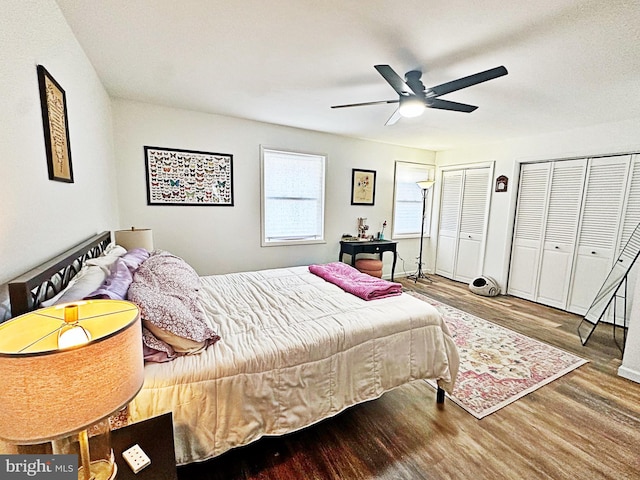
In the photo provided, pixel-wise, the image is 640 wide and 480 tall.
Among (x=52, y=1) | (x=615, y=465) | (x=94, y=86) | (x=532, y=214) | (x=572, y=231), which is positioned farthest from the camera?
A: (x=532, y=214)

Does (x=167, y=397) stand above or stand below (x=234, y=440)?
above

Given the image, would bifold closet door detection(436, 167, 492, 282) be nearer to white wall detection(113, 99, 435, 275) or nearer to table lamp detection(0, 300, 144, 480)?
white wall detection(113, 99, 435, 275)

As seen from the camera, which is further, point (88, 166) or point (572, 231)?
point (572, 231)

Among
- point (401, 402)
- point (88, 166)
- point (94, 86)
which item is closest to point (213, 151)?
point (94, 86)

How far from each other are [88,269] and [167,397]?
83 centimetres

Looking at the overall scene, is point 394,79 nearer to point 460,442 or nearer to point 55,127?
point 55,127

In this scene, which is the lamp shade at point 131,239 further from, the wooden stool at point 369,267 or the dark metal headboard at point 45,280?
the wooden stool at point 369,267

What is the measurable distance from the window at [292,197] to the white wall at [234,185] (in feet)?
0.36

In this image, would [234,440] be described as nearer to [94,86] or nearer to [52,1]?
[52,1]

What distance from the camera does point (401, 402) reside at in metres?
2.10

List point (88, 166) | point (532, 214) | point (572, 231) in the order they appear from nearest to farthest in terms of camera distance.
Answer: point (88, 166), point (572, 231), point (532, 214)

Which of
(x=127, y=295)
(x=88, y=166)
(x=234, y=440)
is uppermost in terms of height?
(x=88, y=166)

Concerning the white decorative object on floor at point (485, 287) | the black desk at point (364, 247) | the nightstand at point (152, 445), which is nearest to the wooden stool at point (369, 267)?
the black desk at point (364, 247)

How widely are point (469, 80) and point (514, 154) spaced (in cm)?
317
